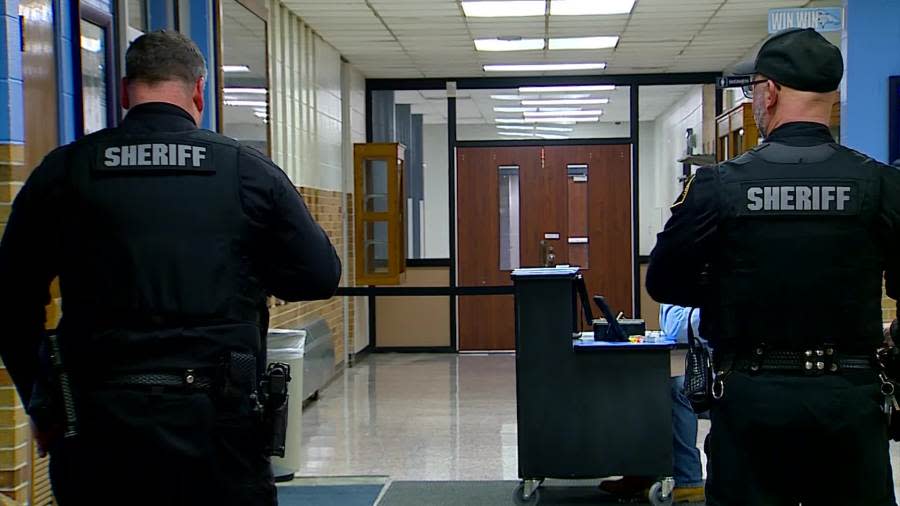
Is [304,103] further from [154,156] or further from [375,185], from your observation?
[154,156]

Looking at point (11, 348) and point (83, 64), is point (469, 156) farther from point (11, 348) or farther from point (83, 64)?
point (11, 348)

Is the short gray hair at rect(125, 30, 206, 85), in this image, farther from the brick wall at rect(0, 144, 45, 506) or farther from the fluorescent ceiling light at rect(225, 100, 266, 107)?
the fluorescent ceiling light at rect(225, 100, 266, 107)

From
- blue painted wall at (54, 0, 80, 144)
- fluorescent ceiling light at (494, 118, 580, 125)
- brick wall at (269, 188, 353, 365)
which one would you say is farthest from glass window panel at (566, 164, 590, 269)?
blue painted wall at (54, 0, 80, 144)

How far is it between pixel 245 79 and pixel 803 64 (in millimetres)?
4538

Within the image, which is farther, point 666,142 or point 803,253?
point 666,142

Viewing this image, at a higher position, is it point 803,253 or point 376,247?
point 803,253

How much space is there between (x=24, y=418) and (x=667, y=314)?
8.85 feet

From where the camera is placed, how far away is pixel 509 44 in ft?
29.0

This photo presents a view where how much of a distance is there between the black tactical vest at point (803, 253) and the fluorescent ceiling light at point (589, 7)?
17.0ft

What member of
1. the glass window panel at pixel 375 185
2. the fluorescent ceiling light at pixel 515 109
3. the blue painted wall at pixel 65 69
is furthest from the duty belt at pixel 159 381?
the fluorescent ceiling light at pixel 515 109

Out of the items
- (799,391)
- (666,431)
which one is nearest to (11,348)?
(799,391)

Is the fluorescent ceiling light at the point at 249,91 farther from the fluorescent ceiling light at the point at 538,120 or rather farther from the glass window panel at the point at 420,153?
the fluorescent ceiling light at the point at 538,120

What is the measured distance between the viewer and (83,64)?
3730 millimetres

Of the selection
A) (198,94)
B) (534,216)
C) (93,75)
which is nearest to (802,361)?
(198,94)
